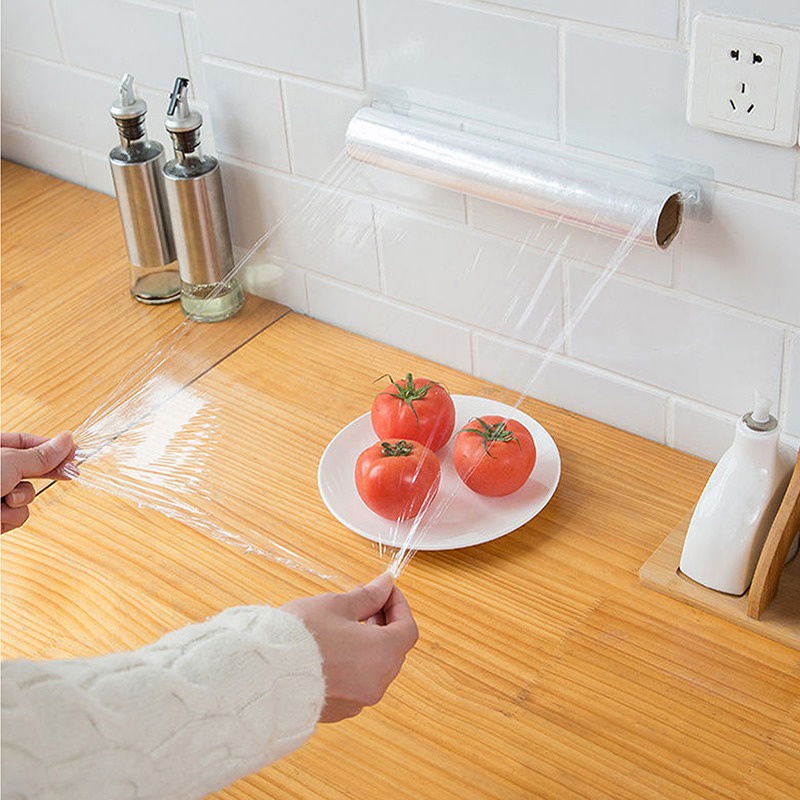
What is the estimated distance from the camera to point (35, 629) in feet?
3.62

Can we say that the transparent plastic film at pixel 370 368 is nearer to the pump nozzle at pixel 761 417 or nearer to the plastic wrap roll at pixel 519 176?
the plastic wrap roll at pixel 519 176

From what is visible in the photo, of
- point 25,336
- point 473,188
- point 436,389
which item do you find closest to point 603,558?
point 436,389

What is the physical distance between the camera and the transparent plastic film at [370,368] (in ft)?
3.78

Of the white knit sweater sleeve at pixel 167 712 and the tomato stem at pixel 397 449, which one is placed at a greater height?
the white knit sweater sleeve at pixel 167 712

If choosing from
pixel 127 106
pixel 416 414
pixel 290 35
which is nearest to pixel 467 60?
pixel 290 35

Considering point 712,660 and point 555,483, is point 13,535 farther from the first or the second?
point 712,660

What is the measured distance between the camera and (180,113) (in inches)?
53.6

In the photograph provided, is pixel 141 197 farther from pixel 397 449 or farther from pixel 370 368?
pixel 397 449

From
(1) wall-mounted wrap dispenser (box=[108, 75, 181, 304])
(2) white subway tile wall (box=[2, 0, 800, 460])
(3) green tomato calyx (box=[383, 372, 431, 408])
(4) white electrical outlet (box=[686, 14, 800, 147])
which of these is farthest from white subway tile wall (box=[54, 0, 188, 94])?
(4) white electrical outlet (box=[686, 14, 800, 147])

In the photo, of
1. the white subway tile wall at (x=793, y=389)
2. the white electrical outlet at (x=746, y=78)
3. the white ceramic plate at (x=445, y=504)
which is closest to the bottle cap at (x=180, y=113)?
the white ceramic plate at (x=445, y=504)

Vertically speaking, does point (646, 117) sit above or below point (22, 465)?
above

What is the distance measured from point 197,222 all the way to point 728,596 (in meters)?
0.72

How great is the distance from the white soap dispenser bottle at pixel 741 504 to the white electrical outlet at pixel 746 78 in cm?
22

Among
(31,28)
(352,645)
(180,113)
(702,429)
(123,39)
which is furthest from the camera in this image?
(31,28)
